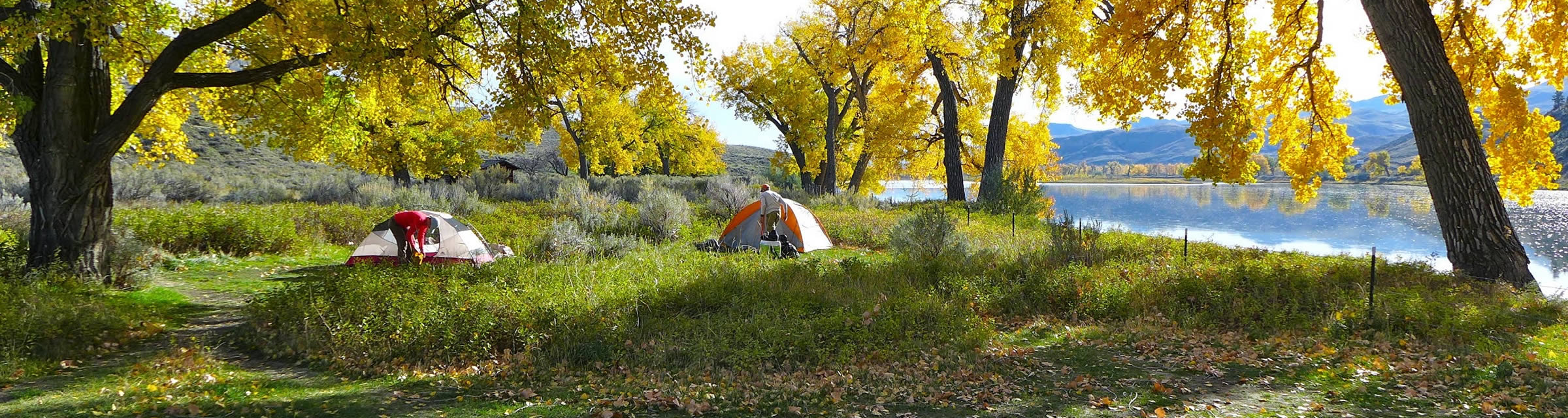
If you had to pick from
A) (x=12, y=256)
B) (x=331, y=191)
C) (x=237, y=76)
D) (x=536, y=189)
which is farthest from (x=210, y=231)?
(x=536, y=189)

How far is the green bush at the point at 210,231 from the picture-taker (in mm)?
11117

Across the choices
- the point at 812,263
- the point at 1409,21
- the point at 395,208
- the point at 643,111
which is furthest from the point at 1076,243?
the point at 643,111

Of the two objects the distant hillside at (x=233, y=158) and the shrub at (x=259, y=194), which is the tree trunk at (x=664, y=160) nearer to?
the distant hillside at (x=233, y=158)

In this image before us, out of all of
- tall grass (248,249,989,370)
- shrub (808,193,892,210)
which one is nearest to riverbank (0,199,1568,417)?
tall grass (248,249,989,370)

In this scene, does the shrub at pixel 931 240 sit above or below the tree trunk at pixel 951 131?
below

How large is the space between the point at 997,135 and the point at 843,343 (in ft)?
46.9

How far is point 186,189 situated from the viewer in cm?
2194

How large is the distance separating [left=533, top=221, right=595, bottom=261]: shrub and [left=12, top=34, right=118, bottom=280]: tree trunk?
5.28 metres

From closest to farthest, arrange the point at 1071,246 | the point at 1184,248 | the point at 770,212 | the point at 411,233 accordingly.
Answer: the point at 411,233
the point at 1184,248
the point at 1071,246
the point at 770,212

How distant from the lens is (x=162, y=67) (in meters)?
8.36

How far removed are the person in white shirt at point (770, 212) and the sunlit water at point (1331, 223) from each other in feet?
22.1

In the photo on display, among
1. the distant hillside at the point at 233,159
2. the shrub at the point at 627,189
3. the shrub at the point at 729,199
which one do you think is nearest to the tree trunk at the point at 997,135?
the shrub at the point at 729,199

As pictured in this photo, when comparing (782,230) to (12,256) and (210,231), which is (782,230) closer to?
(210,231)

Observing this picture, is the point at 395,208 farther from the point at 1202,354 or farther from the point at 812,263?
the point at 1202,354
